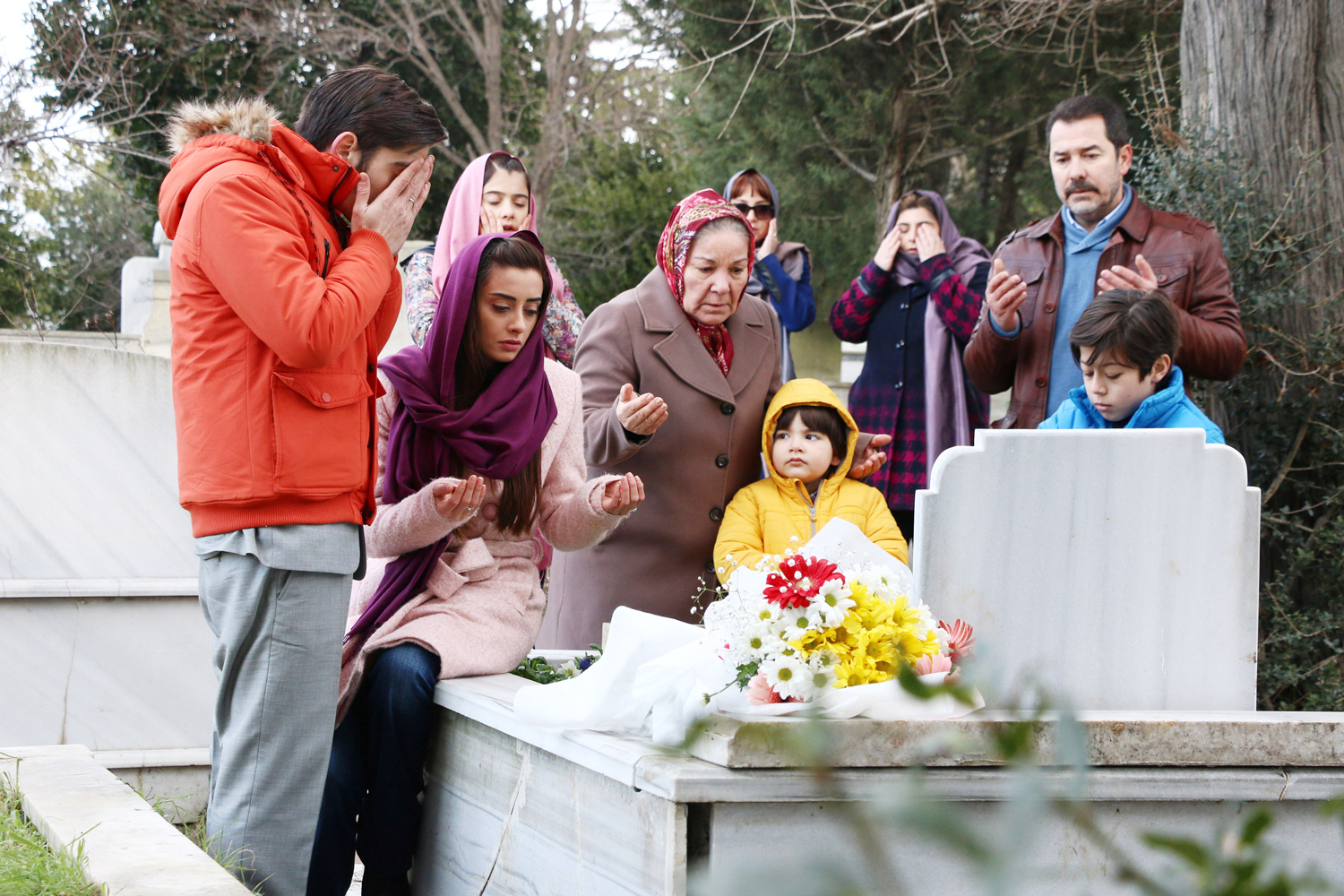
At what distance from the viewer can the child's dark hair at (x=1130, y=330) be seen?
3.37 metres

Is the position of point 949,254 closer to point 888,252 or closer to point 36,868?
point 888,252

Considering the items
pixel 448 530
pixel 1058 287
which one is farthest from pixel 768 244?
pixel 448 530

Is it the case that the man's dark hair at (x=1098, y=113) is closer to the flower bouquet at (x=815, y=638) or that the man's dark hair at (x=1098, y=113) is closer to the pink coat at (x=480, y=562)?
the pink coat at (x=480, y=562)

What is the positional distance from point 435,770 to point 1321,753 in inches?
81.8

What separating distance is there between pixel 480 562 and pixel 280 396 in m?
0.92

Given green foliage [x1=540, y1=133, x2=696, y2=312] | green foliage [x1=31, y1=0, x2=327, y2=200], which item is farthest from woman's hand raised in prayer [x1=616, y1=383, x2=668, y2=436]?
green foliage [x1=540, y1=133, x2=696, y2=312]

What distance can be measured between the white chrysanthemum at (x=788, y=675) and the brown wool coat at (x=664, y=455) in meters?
1.47

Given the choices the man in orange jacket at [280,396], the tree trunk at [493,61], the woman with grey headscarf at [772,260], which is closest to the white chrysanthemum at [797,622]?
the man in orange jacket at [280,396]

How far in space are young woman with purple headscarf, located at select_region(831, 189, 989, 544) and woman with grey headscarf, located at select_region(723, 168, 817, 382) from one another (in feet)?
1.32

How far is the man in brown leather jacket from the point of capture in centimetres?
401

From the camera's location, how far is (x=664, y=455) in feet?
12.6

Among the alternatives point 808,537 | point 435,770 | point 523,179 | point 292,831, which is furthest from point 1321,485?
point 292,831

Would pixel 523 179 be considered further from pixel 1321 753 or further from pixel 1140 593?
pixel 1321 753

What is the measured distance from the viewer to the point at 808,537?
11.9 ft
